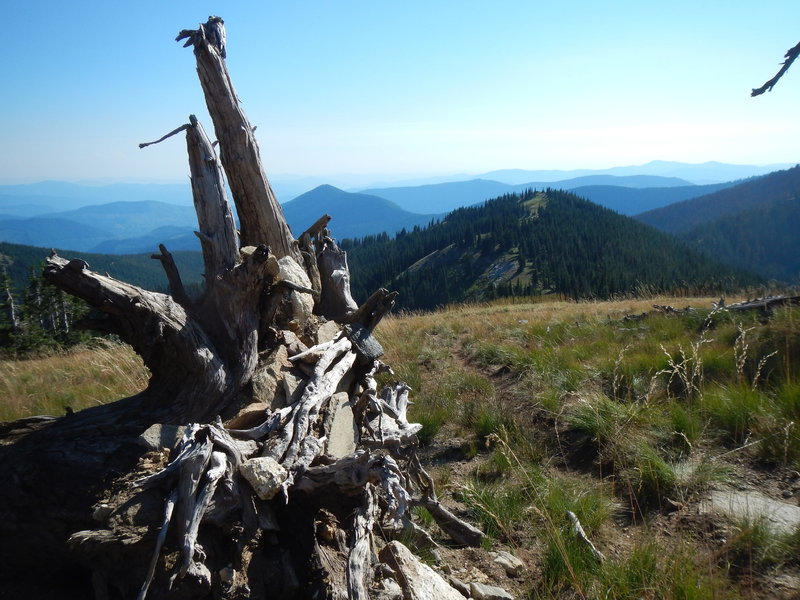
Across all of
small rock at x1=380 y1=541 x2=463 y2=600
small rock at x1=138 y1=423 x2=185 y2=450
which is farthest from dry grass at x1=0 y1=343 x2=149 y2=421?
small rock at x1=380 y1=541 x2=463 y2=600

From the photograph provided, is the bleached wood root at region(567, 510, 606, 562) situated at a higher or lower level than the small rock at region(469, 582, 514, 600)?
higher

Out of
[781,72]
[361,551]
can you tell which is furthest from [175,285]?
[781,72]

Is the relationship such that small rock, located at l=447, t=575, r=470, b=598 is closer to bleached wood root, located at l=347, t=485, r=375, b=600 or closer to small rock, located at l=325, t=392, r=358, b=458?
bleached wood root, located at l=347, t=485, r=375, b=600

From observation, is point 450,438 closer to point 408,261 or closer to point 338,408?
point 338,408

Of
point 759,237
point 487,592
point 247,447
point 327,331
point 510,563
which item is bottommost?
point 759,237

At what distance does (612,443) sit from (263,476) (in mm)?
3483

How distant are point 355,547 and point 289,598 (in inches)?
18.6

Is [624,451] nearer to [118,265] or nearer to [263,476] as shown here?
[263,476]

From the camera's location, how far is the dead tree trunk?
8.07ft

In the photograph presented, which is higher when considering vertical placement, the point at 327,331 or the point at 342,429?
the point at 327,331

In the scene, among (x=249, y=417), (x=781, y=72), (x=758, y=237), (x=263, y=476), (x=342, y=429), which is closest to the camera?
(x=263, y=476)

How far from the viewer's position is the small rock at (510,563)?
10.8ft

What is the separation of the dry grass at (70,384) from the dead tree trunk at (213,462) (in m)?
3.48

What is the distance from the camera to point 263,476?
2.66 meters
